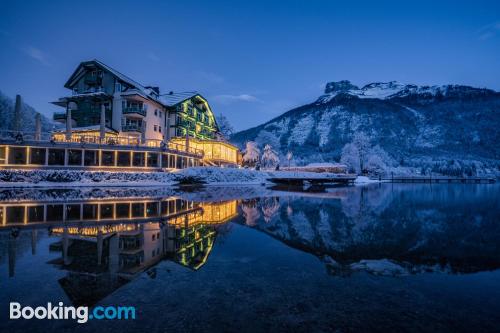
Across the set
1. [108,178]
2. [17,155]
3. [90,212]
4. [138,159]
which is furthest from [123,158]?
[90,212]

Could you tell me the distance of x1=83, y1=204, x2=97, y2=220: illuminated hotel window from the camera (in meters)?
11.6

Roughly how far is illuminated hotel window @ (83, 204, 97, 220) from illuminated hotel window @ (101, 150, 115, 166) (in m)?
20.2

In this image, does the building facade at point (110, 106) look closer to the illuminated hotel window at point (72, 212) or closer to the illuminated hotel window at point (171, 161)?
the illuminated hotel window at point (171, 161)

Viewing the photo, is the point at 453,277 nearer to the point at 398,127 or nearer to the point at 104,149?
the point at 104,149

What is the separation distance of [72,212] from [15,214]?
233 cm

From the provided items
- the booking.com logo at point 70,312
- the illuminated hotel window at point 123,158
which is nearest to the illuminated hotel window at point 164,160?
the illuminated hotel window at point 123,158

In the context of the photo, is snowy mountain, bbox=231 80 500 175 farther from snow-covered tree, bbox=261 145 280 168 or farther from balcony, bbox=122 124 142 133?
balcony, bbox=122 124 142 133

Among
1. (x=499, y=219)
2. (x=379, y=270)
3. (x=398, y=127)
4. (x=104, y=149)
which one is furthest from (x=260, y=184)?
(x=398, y=127)

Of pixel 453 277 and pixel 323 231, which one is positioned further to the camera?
pixel 323 231

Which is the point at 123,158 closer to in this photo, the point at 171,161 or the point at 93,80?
the point at 171,161

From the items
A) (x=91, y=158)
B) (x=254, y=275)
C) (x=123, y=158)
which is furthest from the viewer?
(x=123, y=158)

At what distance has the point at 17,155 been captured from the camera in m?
29.9

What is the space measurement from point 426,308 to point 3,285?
23.1 feet

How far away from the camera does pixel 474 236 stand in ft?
31.7
